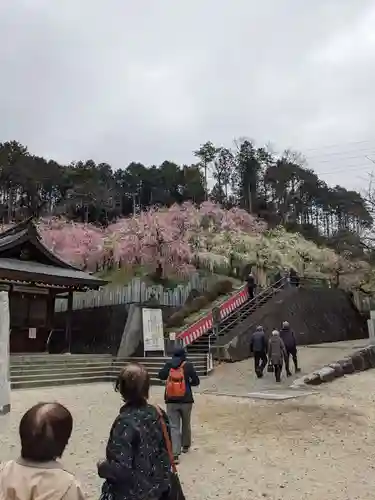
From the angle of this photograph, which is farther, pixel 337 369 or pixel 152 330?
pixel 152 330

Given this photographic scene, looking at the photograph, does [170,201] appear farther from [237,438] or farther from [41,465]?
[41,465]

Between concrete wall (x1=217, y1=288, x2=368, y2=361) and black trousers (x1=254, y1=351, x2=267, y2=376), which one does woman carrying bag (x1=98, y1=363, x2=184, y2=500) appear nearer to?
black trousers (x1=254, y1=351, x2=267, y2=376)

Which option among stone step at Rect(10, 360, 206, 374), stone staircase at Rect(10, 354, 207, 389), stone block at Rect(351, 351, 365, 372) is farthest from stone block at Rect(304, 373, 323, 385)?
stone step at Rect(10, 360, 206, 374)

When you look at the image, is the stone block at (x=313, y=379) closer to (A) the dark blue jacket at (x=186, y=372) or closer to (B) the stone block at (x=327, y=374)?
(B) the stone block at (x=327, y=374)

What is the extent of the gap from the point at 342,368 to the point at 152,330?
663cm

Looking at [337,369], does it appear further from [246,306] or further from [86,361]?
[86,361]

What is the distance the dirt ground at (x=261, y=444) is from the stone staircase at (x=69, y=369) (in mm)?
1920

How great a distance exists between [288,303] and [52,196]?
1317 inches

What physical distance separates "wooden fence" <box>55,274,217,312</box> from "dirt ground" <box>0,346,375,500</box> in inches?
431

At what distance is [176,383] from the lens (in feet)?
21.4

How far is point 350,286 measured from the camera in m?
29.6

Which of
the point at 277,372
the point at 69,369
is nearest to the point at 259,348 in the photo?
the point at 277,372

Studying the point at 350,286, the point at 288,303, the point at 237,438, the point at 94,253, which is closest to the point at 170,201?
the point at 94,253

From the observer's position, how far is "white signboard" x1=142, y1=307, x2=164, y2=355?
1756 cm
